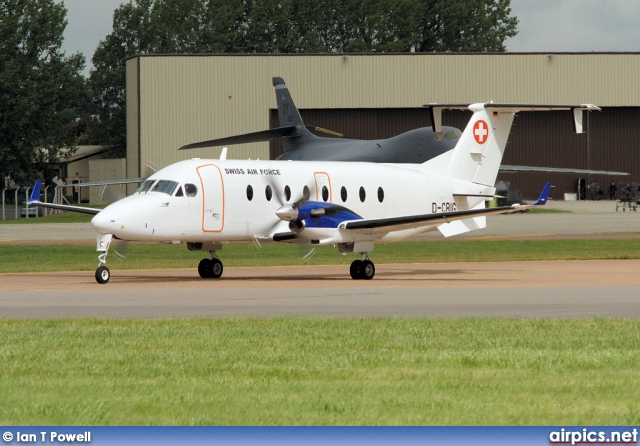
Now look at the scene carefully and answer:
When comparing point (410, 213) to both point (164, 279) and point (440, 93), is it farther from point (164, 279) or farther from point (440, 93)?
point (440, 93)

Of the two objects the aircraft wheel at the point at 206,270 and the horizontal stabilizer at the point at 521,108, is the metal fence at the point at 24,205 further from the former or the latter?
the aircraft wheel at the point at 206,270

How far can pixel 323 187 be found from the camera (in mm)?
28781

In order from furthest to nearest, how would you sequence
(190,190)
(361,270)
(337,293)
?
(361,270) → (190,190) → (337,293)

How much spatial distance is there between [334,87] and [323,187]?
159ft

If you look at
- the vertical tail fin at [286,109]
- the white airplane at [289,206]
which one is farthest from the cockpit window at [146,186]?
the vertical tail fin at [286,109]

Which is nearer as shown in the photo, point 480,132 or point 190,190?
point 190,190

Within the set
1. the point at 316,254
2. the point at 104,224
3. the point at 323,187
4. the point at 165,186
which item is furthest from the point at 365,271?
the point at 316,254

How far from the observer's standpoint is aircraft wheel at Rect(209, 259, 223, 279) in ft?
92.0

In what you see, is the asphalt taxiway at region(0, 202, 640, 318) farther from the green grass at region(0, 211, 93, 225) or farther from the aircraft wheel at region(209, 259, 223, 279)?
the green grass at region(0, 211, 93, 225)

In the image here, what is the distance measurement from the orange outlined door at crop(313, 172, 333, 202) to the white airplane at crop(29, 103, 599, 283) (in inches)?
1.0

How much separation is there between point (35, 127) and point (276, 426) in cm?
8234

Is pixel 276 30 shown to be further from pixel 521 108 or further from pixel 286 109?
pixel 521 108

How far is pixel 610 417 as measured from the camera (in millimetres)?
9062

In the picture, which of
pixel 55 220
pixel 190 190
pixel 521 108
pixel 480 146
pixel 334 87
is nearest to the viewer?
pixel 190 190
